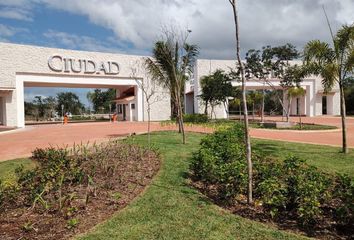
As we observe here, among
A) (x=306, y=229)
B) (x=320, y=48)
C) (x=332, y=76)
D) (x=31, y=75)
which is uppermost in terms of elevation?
(x=31, y=75)

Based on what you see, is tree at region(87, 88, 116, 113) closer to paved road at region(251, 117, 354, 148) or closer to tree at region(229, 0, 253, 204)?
paved road at region(251, 117, 354, 148)

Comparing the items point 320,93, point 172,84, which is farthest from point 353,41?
point 320,93

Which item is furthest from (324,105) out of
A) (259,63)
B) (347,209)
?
(347,209)

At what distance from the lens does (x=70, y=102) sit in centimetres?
6175

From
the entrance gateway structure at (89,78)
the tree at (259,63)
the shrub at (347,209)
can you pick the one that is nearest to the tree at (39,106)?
the entrance gateway structure at (89,78)

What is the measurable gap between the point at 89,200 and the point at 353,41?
8.38m

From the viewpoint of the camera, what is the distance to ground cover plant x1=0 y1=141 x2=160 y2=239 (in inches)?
169

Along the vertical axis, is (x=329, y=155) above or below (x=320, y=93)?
below

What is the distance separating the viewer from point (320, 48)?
31.3 ft

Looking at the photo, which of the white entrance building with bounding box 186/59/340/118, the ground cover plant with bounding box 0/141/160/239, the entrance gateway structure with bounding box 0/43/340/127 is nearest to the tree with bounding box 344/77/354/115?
the white entrance building with bounding box 186/59/340/118

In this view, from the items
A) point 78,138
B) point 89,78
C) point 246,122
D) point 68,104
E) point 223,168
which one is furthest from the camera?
point 68,104

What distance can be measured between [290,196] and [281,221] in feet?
1.23

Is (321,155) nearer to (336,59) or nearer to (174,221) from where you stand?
(336,59)

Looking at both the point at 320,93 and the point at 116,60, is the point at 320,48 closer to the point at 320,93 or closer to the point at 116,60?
the point at 116,60
